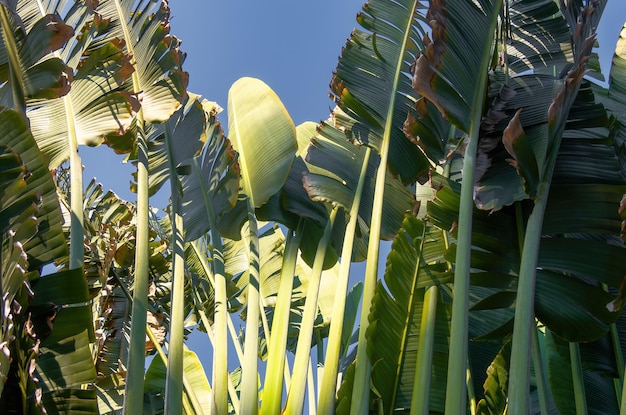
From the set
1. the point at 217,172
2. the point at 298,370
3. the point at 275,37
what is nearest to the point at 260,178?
the point at 217,172

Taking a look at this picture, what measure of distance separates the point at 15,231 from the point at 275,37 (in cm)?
1833

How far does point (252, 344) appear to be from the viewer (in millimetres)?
3631

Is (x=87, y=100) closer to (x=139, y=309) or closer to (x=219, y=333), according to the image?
(x=139, y=309)

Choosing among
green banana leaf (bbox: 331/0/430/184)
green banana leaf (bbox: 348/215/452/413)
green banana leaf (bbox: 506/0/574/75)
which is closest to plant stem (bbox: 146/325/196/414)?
green banana leaf (bbox: 348/215/452/413)

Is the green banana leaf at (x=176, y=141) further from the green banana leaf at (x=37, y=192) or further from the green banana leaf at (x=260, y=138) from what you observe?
the green banana leaf at (x=37, y=192)

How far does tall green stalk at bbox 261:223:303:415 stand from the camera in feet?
11.7

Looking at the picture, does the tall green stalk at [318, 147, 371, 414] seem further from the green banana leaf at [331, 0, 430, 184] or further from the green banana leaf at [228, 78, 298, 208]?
the green banana leaf at [228, 78, 298, 208]

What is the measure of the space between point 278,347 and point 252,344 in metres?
0.17

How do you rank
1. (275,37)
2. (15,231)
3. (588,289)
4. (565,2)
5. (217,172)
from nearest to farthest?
(15,231) → (588,289) → (565,2) → (217,172) → (275,37)

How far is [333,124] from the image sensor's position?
4344 mm

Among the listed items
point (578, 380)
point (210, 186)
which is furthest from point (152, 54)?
point (578, 380)

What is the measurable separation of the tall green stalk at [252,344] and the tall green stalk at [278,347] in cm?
9

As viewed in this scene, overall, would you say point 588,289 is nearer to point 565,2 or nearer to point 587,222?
point 587,222

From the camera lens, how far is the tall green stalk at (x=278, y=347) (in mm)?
3559
